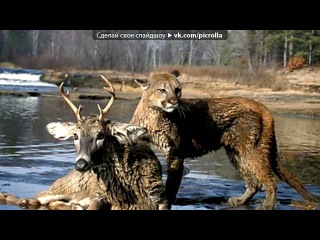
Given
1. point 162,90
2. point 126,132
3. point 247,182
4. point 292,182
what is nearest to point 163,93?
point 162,90

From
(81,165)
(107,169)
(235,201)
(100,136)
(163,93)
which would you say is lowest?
(235,201)

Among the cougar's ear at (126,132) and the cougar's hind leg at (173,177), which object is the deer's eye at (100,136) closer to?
the cougar's ear at (126,132)

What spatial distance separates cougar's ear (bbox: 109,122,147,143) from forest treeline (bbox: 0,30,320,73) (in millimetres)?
4163

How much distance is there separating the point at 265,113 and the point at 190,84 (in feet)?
22.1

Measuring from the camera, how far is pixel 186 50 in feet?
41.2

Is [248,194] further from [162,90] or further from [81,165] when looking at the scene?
[81,165]

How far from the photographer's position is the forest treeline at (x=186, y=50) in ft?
→ 38.8

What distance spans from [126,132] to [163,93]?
1.26 metres

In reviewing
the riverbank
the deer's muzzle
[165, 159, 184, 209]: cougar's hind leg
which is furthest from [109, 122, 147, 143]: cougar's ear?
the riverbank

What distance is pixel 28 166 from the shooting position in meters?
9.79

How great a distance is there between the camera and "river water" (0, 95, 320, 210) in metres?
8.56

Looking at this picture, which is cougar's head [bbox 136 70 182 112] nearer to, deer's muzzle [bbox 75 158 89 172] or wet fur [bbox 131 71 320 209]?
wet fur [bbox 131 71 320 209]
